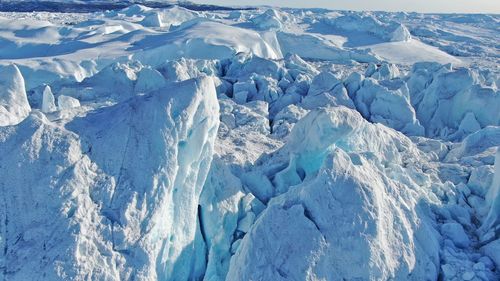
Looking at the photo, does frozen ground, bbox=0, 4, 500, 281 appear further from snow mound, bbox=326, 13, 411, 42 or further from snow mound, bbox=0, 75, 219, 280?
snow mound, bbox=326, 13, 411, 42

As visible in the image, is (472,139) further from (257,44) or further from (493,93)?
(257,44)

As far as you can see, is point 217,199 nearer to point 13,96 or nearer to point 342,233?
point 342,233

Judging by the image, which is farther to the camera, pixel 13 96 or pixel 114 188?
pixel 13 96

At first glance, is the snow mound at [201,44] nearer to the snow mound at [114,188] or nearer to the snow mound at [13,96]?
the snow mound at [13,96]

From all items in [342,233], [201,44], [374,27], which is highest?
[342,233]

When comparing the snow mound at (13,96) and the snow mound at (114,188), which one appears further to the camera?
the snow mound at (13,96)

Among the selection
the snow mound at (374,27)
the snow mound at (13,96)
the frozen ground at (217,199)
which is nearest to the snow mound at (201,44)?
the snow mound at (374,27)

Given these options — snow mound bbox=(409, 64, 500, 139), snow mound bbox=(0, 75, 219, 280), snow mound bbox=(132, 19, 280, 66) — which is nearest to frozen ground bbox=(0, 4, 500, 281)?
snow mound bbox=(0, 75, 219, 280)

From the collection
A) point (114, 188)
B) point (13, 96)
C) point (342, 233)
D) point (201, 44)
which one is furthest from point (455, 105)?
point (201, 44)
